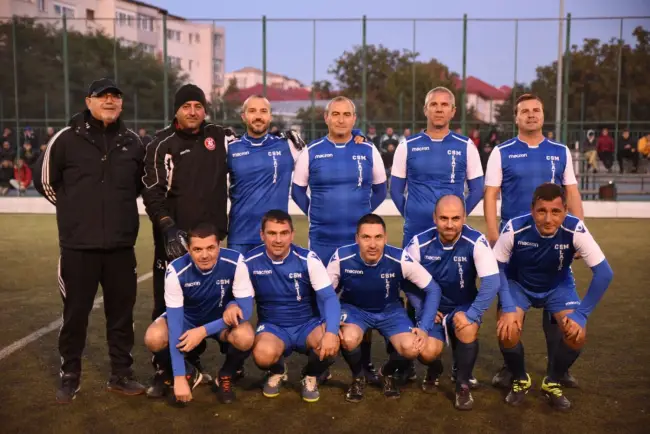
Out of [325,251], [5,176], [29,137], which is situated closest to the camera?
[325,251]

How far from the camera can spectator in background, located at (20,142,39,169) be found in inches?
667

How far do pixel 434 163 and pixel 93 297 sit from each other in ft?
8.49

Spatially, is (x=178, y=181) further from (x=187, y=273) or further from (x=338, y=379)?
(x=338, y=379)

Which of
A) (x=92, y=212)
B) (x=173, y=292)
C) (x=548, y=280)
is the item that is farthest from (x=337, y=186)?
(x=92, y=212)

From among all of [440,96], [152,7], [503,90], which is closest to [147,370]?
[440,96]

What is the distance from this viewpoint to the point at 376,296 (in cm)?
452

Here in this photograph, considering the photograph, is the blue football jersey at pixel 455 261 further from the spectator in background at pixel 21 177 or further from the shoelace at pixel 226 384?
the spectator in background at pixel 21 177

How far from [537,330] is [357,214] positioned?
7.14ft

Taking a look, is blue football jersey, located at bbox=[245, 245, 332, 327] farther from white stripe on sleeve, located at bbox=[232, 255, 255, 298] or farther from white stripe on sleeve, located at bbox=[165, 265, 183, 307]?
white stripe on sleeve, located at bbox=[165, 265, 183, 307]

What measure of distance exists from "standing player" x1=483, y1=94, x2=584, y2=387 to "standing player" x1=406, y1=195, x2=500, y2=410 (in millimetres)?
567

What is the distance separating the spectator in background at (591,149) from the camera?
17.0 metres

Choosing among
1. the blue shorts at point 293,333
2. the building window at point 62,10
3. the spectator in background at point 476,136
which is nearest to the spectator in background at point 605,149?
the spectator in background at point 476,136

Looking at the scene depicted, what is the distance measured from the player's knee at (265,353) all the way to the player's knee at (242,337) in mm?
57

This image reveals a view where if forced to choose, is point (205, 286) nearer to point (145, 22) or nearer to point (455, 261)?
point (455, 261)
